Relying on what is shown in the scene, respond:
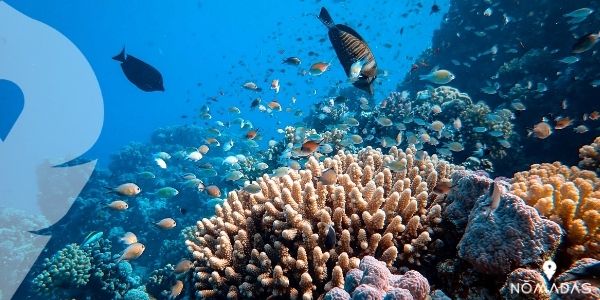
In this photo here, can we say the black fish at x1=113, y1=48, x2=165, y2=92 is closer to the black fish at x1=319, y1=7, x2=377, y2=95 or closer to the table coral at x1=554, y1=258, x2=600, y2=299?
the black fish at x1=319, y1=7, x2=377, y2=95

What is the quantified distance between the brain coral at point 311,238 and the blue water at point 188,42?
63.0m

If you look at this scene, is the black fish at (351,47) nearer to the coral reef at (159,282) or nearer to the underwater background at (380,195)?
the underwater background at (380,195)

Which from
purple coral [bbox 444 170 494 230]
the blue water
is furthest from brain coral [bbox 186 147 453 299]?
the blue water

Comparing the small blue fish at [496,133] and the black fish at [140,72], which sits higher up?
the small blue fish at [496,133]

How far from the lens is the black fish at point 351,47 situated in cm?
324

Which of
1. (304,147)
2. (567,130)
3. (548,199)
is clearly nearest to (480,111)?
(567,130)

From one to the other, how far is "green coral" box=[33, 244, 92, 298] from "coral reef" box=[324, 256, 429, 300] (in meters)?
7.73

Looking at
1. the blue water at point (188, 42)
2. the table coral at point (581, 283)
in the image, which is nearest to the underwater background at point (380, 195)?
the table coral at point (581, 283)

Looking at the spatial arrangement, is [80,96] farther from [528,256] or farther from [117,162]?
[528,256]

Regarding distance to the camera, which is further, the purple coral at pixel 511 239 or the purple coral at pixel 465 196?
the purple coral at pixel 465 196

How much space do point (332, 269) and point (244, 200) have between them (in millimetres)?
1713

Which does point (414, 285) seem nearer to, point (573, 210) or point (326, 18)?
point (573, 210)

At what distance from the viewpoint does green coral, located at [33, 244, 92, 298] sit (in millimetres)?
7551

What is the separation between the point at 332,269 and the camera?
3.13 meters
